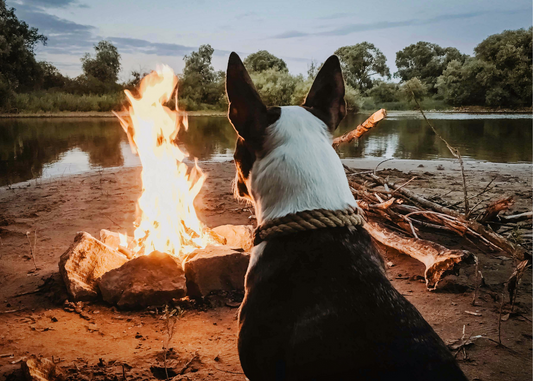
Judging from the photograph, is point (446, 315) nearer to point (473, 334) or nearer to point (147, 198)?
point (473, 334)

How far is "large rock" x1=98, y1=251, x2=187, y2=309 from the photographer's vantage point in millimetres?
3793

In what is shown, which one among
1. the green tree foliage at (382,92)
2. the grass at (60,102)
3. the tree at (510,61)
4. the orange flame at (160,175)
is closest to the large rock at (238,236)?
the orange flame at (160,175)

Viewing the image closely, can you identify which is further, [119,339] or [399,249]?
[399,249]

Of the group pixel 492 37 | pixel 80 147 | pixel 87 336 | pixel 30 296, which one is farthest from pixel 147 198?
pixel 492 37

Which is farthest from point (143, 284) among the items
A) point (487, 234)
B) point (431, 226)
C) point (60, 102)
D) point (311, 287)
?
point (60, 102)

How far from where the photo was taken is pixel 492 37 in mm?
48719

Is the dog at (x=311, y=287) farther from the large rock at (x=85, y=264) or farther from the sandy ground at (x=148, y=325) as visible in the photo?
the large rock at (x=85, y=264)

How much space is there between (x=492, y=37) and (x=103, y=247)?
2324 inches

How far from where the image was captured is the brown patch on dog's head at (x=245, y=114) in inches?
77.1

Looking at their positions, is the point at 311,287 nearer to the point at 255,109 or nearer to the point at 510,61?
the point at 255,109

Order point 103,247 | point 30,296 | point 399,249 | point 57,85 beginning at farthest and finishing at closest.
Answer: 1. point 57,85
2. point 399,249
3. point 103,247
4. point 30,296

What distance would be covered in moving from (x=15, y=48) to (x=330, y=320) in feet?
144

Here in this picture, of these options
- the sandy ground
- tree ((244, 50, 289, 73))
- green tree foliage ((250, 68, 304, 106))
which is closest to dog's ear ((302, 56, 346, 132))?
the sandy ground

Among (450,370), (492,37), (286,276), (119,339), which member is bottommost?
(119,339)
